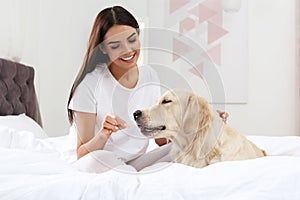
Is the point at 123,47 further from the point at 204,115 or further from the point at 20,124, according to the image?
the point at 20,124

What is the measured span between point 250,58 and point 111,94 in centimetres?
265

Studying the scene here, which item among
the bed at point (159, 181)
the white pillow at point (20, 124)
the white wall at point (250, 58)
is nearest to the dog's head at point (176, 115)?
the bed at point (159, 181)

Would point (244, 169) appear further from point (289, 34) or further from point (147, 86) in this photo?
point (289, 34)

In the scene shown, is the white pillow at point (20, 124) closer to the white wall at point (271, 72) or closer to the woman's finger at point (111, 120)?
the woman's finger at point (111, 120)

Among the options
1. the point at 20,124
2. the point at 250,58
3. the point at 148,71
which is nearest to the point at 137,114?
the point at 148,71

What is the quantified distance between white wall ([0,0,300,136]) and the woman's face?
5.99 feet

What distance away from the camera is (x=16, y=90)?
8.75 feet

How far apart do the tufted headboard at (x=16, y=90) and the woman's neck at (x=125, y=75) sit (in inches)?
47.9

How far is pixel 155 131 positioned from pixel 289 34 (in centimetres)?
288

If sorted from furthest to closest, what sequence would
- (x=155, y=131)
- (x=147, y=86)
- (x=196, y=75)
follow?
1. (x=196, y=75)
2. (x=147, y=86)
3. (x=155, y=131)

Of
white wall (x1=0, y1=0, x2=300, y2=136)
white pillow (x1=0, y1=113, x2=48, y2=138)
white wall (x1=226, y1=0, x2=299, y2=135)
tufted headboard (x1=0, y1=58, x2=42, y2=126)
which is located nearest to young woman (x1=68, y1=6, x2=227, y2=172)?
white pillow (x1=0, y1=113, x2=48, y2=138)

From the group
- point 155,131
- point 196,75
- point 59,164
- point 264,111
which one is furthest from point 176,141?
point 264,111

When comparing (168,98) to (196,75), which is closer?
(168,98)

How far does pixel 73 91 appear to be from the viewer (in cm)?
155
